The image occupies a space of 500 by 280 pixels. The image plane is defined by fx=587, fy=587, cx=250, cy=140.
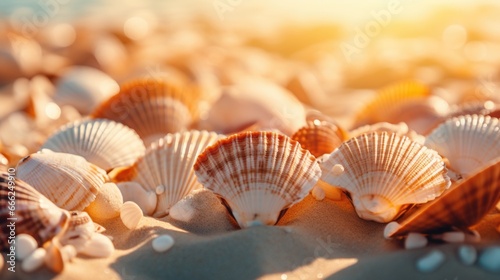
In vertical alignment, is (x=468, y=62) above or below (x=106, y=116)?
below

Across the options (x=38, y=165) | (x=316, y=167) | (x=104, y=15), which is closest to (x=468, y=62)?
(x=316, y=167)

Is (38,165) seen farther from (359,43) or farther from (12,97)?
(359,43)

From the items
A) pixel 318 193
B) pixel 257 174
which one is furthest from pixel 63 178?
pixel 318 193

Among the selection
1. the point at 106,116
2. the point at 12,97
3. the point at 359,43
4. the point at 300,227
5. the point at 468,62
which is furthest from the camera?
the point at 359,43

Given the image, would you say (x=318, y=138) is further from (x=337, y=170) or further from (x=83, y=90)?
(x=83, y=90)

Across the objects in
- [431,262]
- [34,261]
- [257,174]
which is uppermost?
[257,174]

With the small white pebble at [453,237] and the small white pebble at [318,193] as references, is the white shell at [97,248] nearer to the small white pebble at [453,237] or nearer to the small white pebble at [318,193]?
the small white pebble at [318,193]

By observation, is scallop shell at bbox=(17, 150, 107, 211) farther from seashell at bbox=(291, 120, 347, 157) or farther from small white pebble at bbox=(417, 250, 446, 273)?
small white pebble at bbox=(417, 250, 446, 273)
